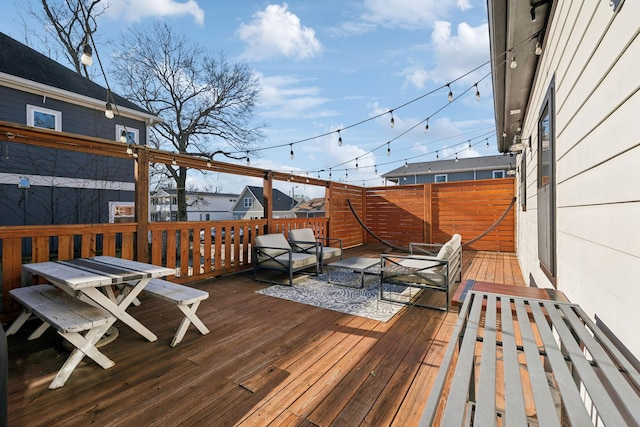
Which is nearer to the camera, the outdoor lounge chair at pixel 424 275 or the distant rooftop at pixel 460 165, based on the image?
the outdoor lounge chair at pixel 424 275

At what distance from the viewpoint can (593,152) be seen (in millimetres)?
1346

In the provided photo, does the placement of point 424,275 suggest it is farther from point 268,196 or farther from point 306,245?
point 268,196

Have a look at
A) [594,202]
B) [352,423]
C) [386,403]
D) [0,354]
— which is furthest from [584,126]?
[0,354]

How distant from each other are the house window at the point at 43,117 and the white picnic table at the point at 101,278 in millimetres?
6124

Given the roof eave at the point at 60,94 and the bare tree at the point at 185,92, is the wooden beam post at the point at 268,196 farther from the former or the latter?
the bare tree at the point at 185,92

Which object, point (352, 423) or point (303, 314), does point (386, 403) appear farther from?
point (303, 314)

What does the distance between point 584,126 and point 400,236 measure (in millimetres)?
7338

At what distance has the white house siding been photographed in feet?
3.20

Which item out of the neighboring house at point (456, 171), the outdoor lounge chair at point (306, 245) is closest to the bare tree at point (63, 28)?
the outdoor lounge chair at point (306, 245)

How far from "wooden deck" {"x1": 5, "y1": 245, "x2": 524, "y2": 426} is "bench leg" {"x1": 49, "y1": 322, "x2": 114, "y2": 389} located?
0.06 meters

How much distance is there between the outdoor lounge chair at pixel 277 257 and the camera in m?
4.57

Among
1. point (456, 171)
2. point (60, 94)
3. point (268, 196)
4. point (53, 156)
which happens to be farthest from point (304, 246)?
point (456, 171)

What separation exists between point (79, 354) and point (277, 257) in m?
2.81

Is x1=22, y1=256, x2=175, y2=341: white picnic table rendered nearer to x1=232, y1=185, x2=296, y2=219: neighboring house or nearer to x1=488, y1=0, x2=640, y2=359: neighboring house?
x1=488, y1=0, x2=640, y2=359: neighboring house
